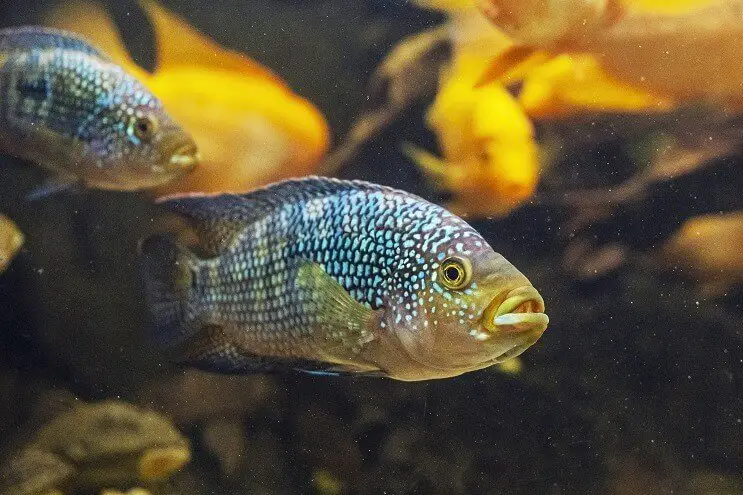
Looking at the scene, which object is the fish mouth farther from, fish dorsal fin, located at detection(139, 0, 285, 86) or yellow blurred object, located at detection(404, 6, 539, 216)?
yellow blurred object, located at detection(404, 6, 539, 216)

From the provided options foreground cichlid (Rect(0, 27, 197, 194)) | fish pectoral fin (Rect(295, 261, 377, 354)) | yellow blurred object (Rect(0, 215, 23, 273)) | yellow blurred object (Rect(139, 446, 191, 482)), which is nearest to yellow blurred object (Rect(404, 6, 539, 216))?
fish pectoral fin (Rect(295, 261, 377, 354))

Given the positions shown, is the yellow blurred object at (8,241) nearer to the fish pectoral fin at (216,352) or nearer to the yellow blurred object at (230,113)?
the yellow blurred object at (230,113)

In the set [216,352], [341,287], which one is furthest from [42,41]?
[341,287]

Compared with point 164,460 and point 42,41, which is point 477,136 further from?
point 164,460

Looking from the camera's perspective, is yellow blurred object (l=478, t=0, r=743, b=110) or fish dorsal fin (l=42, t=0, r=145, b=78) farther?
fish dorsal fin (l=42, t=0, r=145, b=78)

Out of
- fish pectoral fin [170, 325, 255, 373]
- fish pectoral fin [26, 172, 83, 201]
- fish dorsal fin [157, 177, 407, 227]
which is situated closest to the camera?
fish dorsal fin [157, 177, 407, 227]

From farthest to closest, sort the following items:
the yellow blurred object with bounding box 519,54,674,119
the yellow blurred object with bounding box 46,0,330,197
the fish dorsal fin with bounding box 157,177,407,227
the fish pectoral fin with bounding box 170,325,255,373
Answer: the yellow blurred object with bounding box 46,0,330,197 → the yellow blurred object with bounding box 519,54,674,119 → the fish pectoral fin with bounding box 170,325,255,373 → the fish dorsal fin with bounding box 157,177,407,227

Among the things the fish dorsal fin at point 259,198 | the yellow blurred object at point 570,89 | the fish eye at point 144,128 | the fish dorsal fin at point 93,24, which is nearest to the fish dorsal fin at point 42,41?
the fish dorsal fin at point 93,24

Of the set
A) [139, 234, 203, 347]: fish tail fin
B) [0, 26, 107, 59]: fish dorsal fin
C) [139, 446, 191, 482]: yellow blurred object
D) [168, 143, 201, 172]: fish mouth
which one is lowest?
[139, 446, 191, 482]: yellow blurred object
